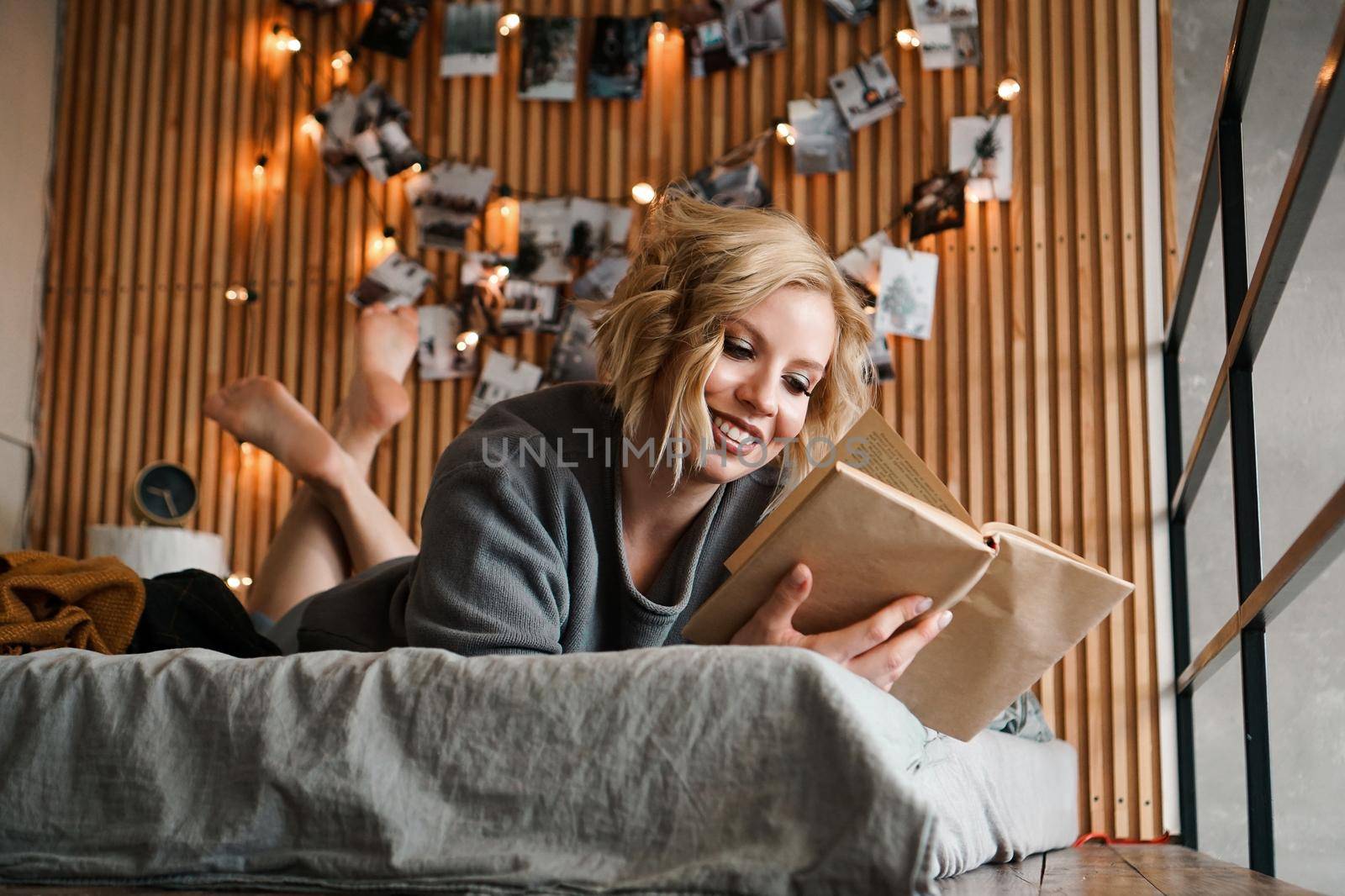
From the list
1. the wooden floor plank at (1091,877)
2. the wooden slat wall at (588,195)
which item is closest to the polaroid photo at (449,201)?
the wooden slat wall at (588,195)

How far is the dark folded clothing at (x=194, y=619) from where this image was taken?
5.25 feet

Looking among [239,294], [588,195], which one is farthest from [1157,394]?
[239,294]

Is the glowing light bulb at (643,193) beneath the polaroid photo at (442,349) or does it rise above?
above

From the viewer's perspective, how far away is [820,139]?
305 centimetres

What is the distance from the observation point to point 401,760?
0.86 metres

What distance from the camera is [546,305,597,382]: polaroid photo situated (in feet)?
10.1

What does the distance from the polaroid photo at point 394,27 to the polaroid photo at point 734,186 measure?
2.75 feet

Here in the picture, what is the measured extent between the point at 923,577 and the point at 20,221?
9.70ft

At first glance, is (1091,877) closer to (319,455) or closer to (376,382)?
(319,455)

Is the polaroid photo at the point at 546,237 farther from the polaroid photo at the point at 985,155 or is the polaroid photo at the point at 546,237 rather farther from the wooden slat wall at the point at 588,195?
the polaroid photo at the point at 985,155

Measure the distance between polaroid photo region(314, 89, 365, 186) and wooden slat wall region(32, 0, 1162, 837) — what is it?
0.20ft

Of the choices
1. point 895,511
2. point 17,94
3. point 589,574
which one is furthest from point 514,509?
point 17,94

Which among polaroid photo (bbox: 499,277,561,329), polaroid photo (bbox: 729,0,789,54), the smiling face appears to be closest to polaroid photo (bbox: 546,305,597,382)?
polaroid photo (bbox: 499,277,561,329)

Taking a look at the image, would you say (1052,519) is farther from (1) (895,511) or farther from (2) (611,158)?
(1) (895,511)
